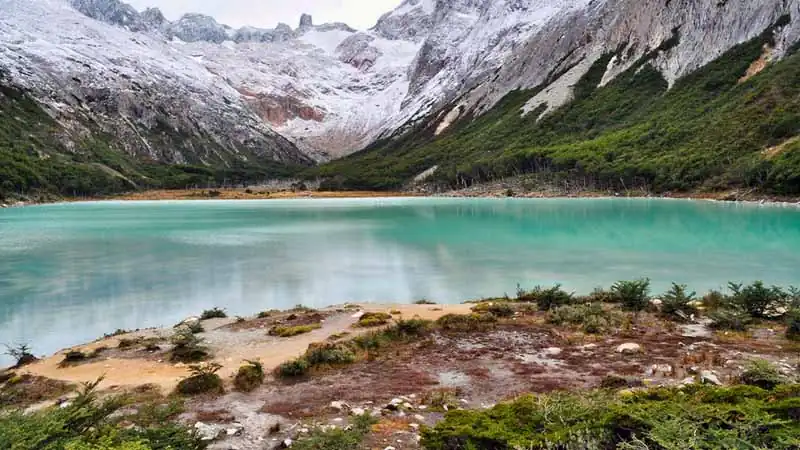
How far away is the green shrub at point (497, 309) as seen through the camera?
19.8m

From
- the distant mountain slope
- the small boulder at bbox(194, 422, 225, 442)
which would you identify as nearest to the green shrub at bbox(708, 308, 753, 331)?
the small boulder at bbox(194, 422, 225, 442)

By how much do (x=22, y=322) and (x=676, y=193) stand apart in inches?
3713

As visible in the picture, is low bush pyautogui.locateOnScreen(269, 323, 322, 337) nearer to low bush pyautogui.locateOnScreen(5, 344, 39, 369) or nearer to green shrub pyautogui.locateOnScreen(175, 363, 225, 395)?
green shrub pyautogui.locateOnScreen(175, 363, 225, 395)

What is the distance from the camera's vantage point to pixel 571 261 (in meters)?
34.6

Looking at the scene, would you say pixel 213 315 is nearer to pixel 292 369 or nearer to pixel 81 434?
pixel 292 369

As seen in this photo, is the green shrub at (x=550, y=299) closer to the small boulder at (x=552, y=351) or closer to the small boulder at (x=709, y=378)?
the small boulder at (x=552, y=351)

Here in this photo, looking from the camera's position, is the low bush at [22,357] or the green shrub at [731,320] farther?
the green shrub at [731,320]

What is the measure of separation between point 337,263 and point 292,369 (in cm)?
2283

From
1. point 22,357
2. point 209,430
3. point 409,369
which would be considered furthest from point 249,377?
point 22,357

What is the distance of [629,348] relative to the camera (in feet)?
47.9

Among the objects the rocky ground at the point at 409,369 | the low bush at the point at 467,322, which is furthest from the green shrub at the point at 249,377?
the low bush at the point at 467,322

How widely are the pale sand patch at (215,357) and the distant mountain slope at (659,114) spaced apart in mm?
74464

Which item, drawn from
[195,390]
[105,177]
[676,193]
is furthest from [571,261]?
[105,177]

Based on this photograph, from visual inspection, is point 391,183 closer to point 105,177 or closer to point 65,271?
point 105,177
